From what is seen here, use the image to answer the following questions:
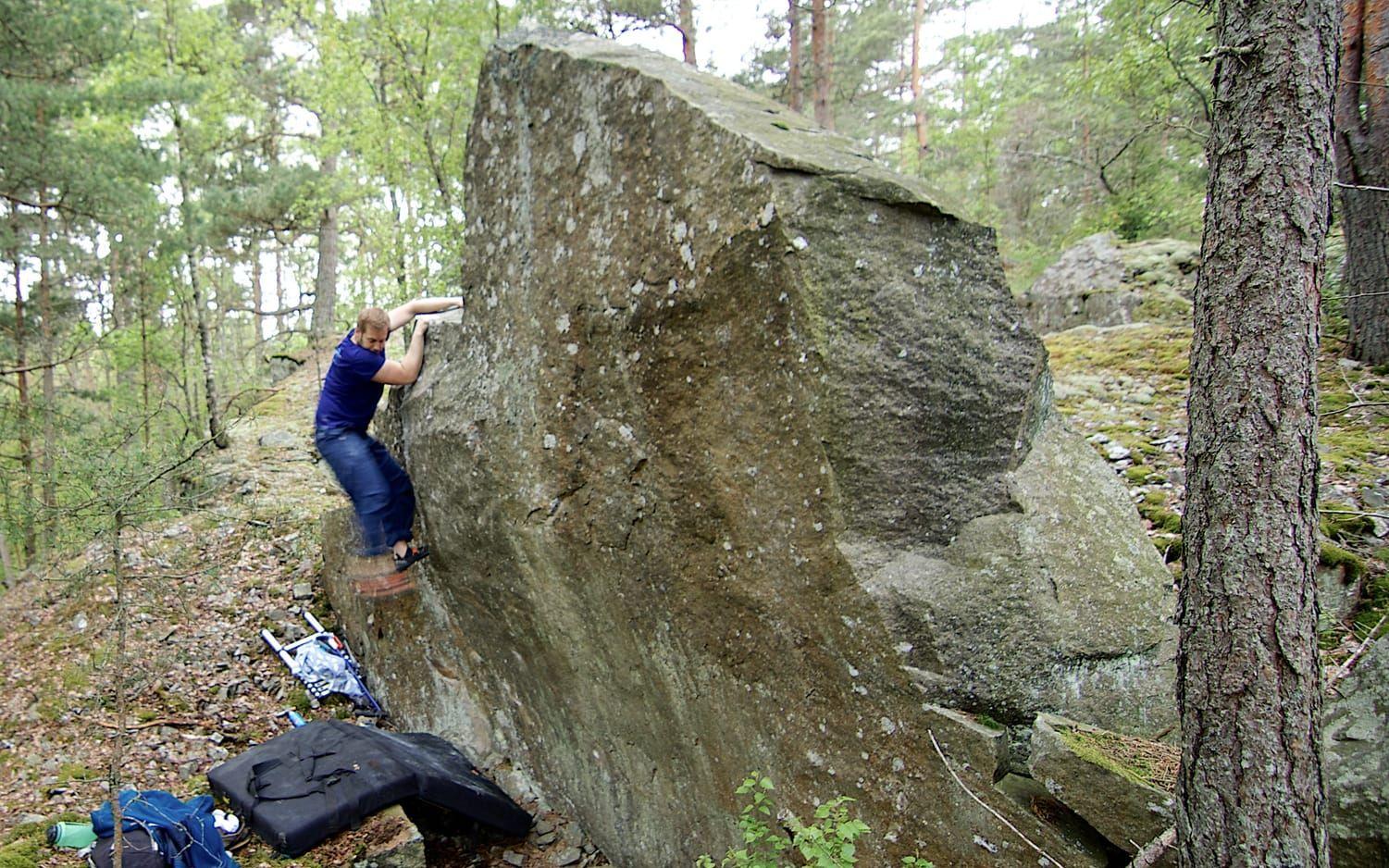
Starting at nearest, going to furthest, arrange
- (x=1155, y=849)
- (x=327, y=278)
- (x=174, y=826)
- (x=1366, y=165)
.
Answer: (x=1155, y=849)
(x=174, y=826)
(x=1366, y=165)
(x=327, y=278)

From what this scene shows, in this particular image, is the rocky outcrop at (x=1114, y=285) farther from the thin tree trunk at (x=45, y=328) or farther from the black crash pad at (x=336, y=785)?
the thin tree trunk at (x=45, y=328)

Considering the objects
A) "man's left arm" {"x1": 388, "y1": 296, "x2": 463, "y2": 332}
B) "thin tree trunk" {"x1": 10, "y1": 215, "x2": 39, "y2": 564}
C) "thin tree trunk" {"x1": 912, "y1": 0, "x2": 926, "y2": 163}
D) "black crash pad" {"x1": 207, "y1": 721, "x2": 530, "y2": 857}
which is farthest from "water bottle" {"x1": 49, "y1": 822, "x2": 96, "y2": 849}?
"thin tree trunk" {"x1": 912, "y1": 0, "x2": 926, "y2": 163}

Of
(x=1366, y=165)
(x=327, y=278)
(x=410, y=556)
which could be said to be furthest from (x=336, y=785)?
(x=327, y=278)

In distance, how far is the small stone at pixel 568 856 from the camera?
17.1ft

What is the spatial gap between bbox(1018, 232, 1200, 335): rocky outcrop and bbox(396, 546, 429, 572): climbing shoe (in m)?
6.02

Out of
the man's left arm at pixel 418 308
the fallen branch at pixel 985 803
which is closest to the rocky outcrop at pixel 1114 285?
the man's left arm at pixel 418 308

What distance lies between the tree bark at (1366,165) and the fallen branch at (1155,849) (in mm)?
4277

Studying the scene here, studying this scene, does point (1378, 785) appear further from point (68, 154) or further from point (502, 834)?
point (68, 154)

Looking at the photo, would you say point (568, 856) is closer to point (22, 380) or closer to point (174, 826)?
point (174, 826)

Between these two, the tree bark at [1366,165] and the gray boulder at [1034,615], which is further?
the tree bark at [1366,165]

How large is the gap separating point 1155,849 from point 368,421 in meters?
5.04

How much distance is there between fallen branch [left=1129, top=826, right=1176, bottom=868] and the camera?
2637mm

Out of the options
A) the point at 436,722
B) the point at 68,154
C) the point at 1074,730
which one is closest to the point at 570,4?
the point at 68,154

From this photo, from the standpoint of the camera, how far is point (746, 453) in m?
3.70
